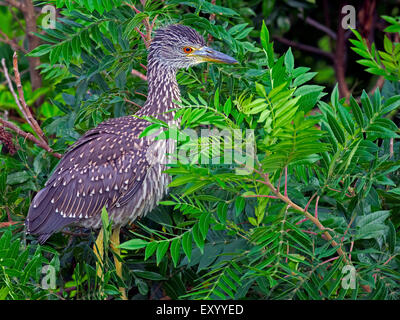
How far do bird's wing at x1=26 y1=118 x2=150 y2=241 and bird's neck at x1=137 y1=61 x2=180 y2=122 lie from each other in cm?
15

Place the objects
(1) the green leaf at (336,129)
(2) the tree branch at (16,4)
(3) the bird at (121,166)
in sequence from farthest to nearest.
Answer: (2) the tree branch at (16,4) < (3) the bird at (121,166) < (1) the green leaf at (336,129)

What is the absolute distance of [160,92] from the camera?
160 inches

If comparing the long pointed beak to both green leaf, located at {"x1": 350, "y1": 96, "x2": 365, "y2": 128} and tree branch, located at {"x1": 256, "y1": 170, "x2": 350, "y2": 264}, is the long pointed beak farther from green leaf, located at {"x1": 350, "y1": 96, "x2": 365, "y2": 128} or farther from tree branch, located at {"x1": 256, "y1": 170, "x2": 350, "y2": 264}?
tree branch, located at {"x1": 256, "y1": 170, "x2": 350, "y2": 264}

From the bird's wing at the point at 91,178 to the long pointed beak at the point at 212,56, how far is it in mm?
558

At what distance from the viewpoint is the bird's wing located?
13.0 feet

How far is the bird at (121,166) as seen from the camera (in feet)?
13.0

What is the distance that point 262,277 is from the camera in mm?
2990

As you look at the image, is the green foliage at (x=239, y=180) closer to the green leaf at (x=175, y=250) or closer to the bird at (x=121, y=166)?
the green leaf at (x=175, y=250)

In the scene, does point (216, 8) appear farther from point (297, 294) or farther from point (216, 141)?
point (297, 294)
